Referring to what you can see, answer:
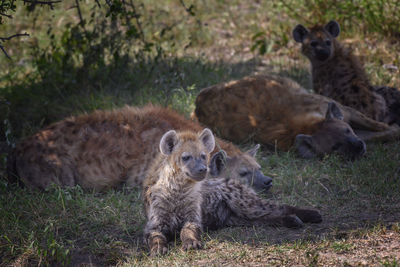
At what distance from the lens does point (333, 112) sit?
15.4 ft

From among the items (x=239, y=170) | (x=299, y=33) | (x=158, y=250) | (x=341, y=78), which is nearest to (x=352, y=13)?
(x=299, y=33)

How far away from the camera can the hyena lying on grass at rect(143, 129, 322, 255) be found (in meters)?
3.12

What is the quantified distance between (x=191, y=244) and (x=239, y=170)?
3.57 feet

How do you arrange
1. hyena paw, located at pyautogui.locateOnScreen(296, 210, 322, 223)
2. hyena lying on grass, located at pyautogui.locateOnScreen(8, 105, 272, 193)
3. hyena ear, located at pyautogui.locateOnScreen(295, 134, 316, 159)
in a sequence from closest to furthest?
hyena paw, located at pyautogui.locateOnScreen(296, 210, 322, 223) < hyena lying on grass, located at pyautogui.locateOnScreen(8, 105, 272, 193) < hyena ear, located at pyautogui.locateOnScreen(295, 134, 316, 159)

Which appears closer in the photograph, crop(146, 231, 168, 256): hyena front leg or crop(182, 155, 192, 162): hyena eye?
crop(146, 231, 168, 256): hyena front leg

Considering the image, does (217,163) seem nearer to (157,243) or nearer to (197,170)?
(197,170)

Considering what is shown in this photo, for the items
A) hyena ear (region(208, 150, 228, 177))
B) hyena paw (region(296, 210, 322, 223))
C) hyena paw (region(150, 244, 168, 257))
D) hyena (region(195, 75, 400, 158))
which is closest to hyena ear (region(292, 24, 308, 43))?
hyena (region(195, 75, 400, 158))

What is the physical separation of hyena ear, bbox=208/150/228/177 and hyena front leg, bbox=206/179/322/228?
0.39m

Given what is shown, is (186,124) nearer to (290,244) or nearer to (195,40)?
(290,244)

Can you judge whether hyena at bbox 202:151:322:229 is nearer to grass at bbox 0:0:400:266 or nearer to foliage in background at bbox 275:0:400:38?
grass at bbox 0:0:400:266

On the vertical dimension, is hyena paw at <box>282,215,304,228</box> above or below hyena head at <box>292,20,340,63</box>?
below

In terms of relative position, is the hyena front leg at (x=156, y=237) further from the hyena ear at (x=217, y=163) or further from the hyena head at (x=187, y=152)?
the hyena ear at (x=217, y=163)

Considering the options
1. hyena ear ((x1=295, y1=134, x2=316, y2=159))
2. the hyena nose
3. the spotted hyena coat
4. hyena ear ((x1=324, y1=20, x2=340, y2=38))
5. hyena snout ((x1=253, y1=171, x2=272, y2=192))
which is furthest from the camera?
hyena ear ((x1=324, y1=20, x2=340, y2=38))

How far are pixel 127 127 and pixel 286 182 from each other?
4.37 feet
